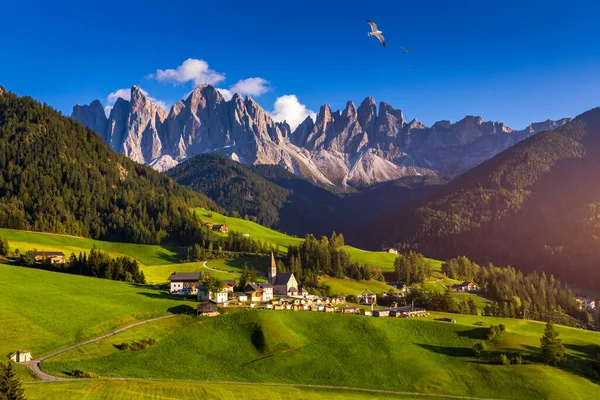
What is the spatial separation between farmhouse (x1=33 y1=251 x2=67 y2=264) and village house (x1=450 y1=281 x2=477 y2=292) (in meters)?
139

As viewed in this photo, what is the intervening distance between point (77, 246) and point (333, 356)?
129m

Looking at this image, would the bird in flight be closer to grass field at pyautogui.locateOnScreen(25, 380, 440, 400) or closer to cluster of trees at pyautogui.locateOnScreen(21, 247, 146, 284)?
grass field at pyautogui.locateOnScreen(25, 380, 440, 400)

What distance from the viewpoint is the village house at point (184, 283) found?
130 metres

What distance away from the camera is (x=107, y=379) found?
7131cm

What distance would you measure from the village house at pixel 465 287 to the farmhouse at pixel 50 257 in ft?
455

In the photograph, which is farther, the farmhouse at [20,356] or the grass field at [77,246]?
the grass field at [77,246]

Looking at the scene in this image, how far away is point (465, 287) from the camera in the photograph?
7564 inches

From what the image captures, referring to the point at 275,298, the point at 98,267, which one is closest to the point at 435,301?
the point at 275,298

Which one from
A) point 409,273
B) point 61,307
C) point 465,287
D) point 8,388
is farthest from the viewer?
point 465,287

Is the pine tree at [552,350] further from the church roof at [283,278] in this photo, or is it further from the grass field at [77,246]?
the grass field at [77,246]

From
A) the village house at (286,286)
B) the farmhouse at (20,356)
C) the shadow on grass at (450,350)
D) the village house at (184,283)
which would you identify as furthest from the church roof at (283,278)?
the farmhouse at (20,356)

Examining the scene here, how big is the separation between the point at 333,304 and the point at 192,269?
62.0 m

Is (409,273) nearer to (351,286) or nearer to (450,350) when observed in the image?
(351,286)

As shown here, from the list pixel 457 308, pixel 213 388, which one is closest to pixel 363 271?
pixel 457 308
